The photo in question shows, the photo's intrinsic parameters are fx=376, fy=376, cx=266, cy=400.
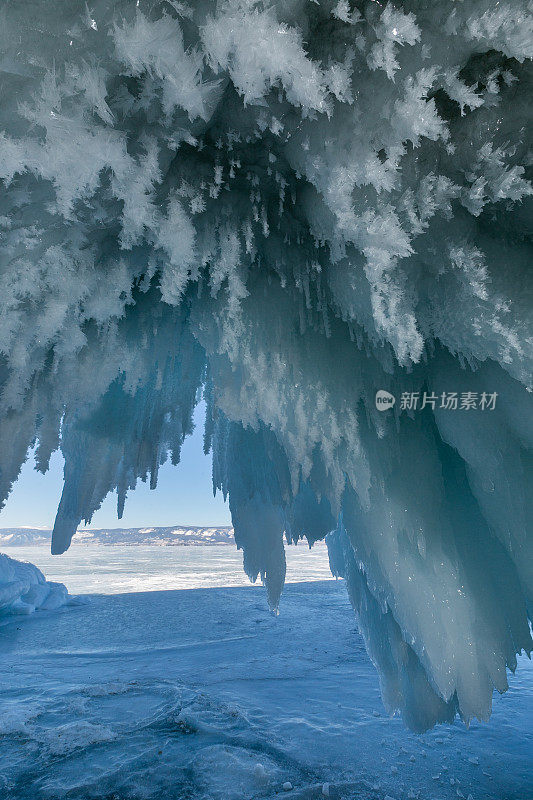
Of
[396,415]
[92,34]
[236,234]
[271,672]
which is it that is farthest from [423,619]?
[271,672]

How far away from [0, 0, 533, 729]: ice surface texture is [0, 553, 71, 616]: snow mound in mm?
8131

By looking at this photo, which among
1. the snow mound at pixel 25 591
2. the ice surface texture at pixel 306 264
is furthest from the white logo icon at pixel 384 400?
the snow mound at pixel 25 591

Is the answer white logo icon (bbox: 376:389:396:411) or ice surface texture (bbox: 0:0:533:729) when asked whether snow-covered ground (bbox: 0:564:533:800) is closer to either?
ice surface texture (bbox: 0:0:533:729)

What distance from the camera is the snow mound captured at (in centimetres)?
841

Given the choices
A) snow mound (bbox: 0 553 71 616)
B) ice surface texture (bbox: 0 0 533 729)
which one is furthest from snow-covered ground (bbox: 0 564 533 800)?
snow mound (bbox: 0 553 71 616)

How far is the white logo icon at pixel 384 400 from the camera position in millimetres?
1858

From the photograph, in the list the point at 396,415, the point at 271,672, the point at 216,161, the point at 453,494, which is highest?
the point at 216,161

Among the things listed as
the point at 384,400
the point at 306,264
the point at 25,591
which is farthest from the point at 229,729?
the point at 25,591

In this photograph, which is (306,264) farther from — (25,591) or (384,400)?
(25,591)

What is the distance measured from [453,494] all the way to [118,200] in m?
2.07

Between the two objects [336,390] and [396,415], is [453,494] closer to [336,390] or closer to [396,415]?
[396,415]

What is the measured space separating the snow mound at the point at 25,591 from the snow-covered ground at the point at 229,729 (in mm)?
2074

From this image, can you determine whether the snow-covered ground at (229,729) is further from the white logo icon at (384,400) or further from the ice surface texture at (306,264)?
the white logo icon at (384,400)

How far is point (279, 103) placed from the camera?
1.21m
